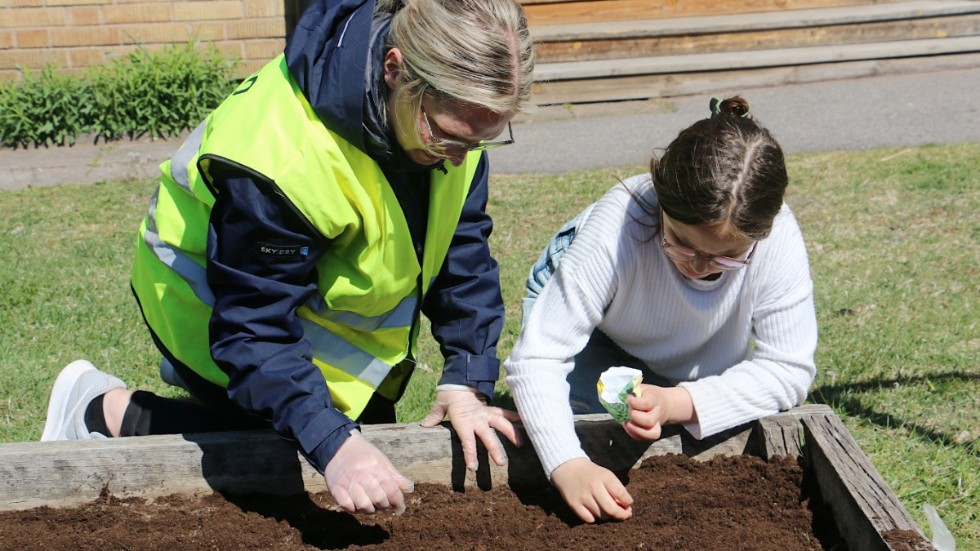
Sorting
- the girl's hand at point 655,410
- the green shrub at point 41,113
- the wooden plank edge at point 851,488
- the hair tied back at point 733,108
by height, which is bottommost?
the green shrub at point 41,113

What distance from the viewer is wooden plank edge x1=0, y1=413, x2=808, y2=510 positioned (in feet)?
7.84

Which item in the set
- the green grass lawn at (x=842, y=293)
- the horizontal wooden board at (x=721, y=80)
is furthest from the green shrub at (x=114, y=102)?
the horizontal wooden board at (x=721, y=80)

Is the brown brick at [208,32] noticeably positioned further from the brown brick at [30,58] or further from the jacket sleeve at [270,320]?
the jacket sleeve at [270,320]

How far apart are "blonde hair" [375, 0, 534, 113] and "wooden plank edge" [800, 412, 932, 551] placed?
1.11 metres

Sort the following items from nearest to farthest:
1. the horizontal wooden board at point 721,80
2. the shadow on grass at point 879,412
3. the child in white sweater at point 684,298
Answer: the child in white sweater at point 684,298
the shadow on grass at point 879,412
the horizontal wooden board at point 721,80

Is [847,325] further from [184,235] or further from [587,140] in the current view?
[587,140]

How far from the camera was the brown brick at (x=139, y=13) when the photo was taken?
281 inches

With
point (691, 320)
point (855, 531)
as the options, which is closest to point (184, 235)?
point (691, 320)

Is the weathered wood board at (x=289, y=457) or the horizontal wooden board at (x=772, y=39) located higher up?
the horizontal wooden board at (x=772, y=39)

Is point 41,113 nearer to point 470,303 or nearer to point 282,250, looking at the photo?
point 470,303

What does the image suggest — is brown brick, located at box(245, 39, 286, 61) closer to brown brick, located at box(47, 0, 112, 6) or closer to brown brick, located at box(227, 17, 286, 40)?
brown brick, located at box(227, 17, 286, 40)

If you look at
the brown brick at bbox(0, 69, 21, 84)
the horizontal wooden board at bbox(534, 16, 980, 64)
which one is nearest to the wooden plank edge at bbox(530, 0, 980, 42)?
the horizontal wooden board at bbox(534, 16, 980, 64)

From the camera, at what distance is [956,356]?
3545 mm

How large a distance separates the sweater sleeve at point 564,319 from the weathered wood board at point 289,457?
143 mm
